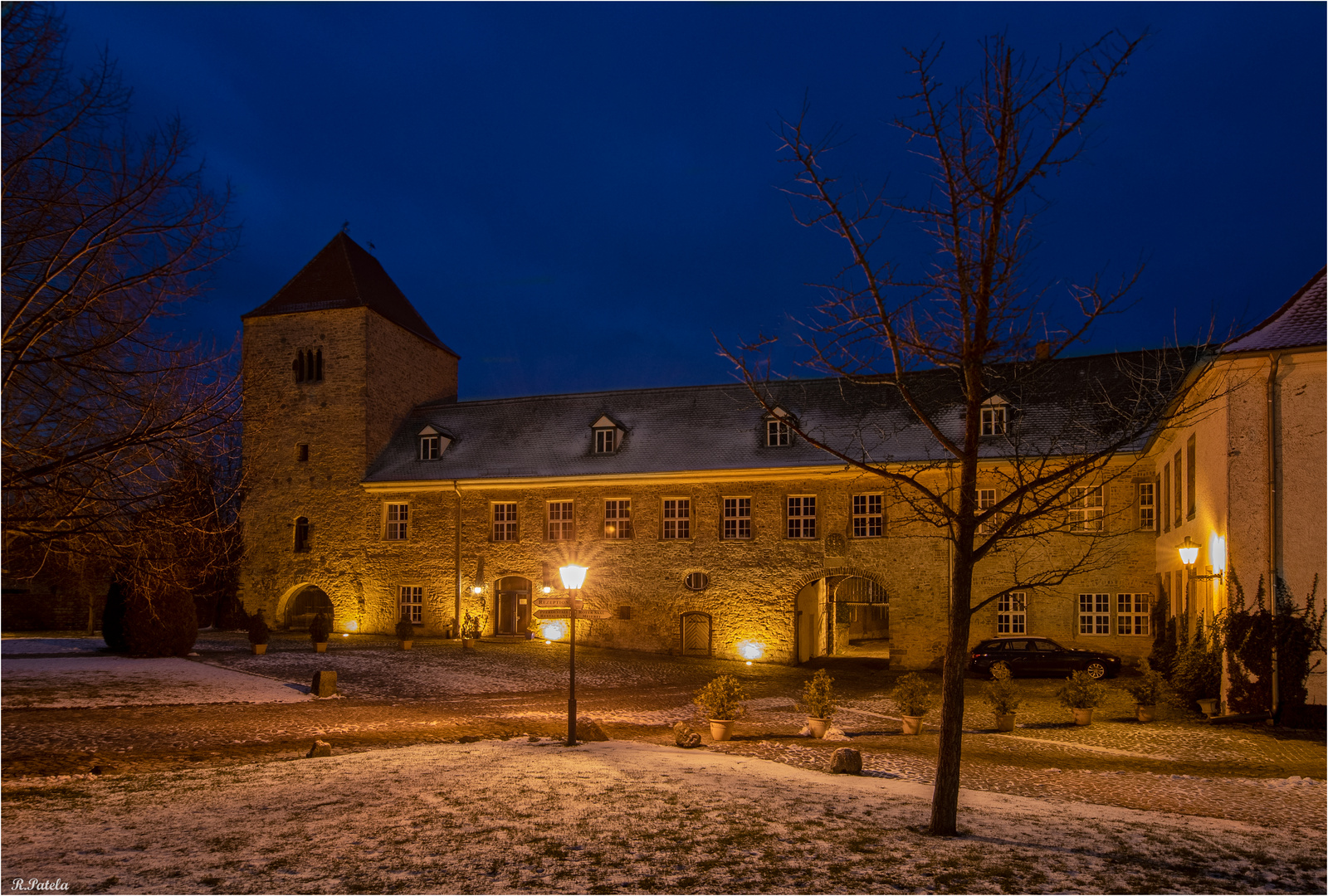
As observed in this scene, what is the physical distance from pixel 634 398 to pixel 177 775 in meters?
24.7

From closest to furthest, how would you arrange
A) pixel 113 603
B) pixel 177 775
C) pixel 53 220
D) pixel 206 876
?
pixel 206 876, pixel 53 220, pixel 177 775, pixel 113 603

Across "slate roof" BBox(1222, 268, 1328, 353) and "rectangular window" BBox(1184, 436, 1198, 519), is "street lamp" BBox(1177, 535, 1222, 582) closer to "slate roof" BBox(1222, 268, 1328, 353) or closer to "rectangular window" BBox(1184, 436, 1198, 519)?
"rectangular window" BBox(1184, 436, 1198, 519)

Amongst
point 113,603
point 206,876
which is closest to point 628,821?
point 206,876

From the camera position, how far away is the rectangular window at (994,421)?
27281 mm

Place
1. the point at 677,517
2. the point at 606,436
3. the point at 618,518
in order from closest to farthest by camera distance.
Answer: the point at 677,517 → the point at 618,518 → the point at 606,436

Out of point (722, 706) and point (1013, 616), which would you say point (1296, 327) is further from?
point (1013, 616)

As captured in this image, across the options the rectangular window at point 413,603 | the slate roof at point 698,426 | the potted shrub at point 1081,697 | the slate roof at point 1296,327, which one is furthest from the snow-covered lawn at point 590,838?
the rectangular window at point 413,603

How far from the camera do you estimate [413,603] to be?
3312 cm

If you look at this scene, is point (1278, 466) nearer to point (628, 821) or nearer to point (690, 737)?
point (690, 737)

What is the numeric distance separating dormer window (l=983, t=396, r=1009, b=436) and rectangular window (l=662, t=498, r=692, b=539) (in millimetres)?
9699

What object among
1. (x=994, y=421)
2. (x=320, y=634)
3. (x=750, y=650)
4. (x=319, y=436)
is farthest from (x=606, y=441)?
(x=994, y=421)

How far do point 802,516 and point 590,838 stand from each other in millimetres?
21816

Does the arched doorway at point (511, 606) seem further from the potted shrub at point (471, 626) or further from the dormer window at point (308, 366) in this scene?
the dormer window at point (308, 366)

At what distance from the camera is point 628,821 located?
791 centimetres
